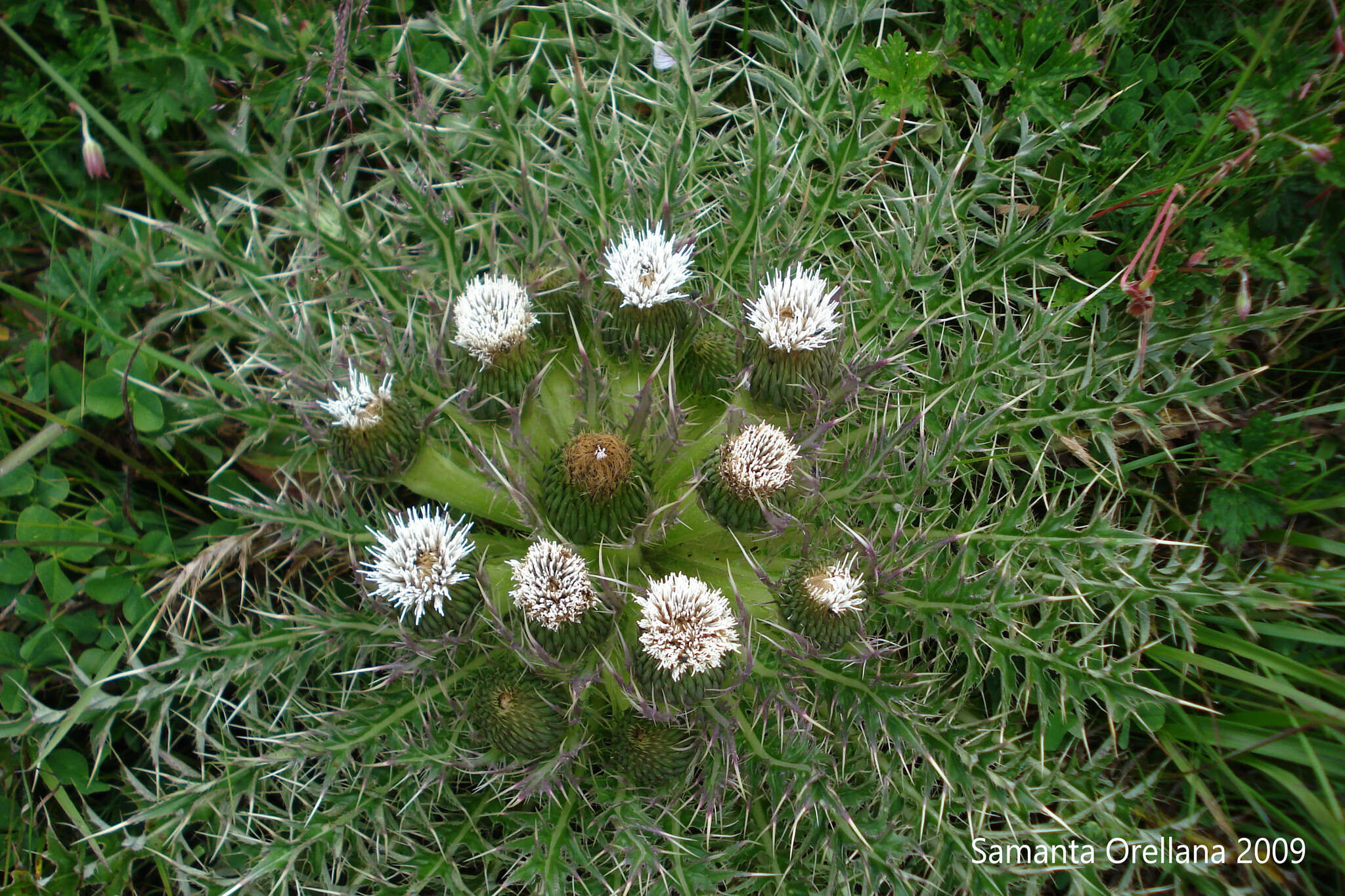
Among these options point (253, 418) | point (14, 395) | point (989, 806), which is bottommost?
point (989, 806)

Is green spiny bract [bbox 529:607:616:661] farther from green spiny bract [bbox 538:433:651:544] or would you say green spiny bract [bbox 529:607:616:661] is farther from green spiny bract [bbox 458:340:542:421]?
green spiny bract [bbox 458:340:542:421]

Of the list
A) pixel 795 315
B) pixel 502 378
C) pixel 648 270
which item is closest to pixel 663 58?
pixel 648 270

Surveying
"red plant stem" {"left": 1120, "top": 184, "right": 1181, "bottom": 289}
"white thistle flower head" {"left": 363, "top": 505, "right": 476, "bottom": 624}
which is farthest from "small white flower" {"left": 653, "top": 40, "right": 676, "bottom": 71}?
"white thistle flower head" {"left": 363, "top": 505, "right": 476, "bottom": 624}

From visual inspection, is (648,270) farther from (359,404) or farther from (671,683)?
(671,683)

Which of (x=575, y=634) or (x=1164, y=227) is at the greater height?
(x=1164, y=227)

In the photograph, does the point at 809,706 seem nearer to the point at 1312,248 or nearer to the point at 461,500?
the point at 461,500

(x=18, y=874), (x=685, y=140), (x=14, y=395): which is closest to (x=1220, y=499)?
(x=685, y=140)
